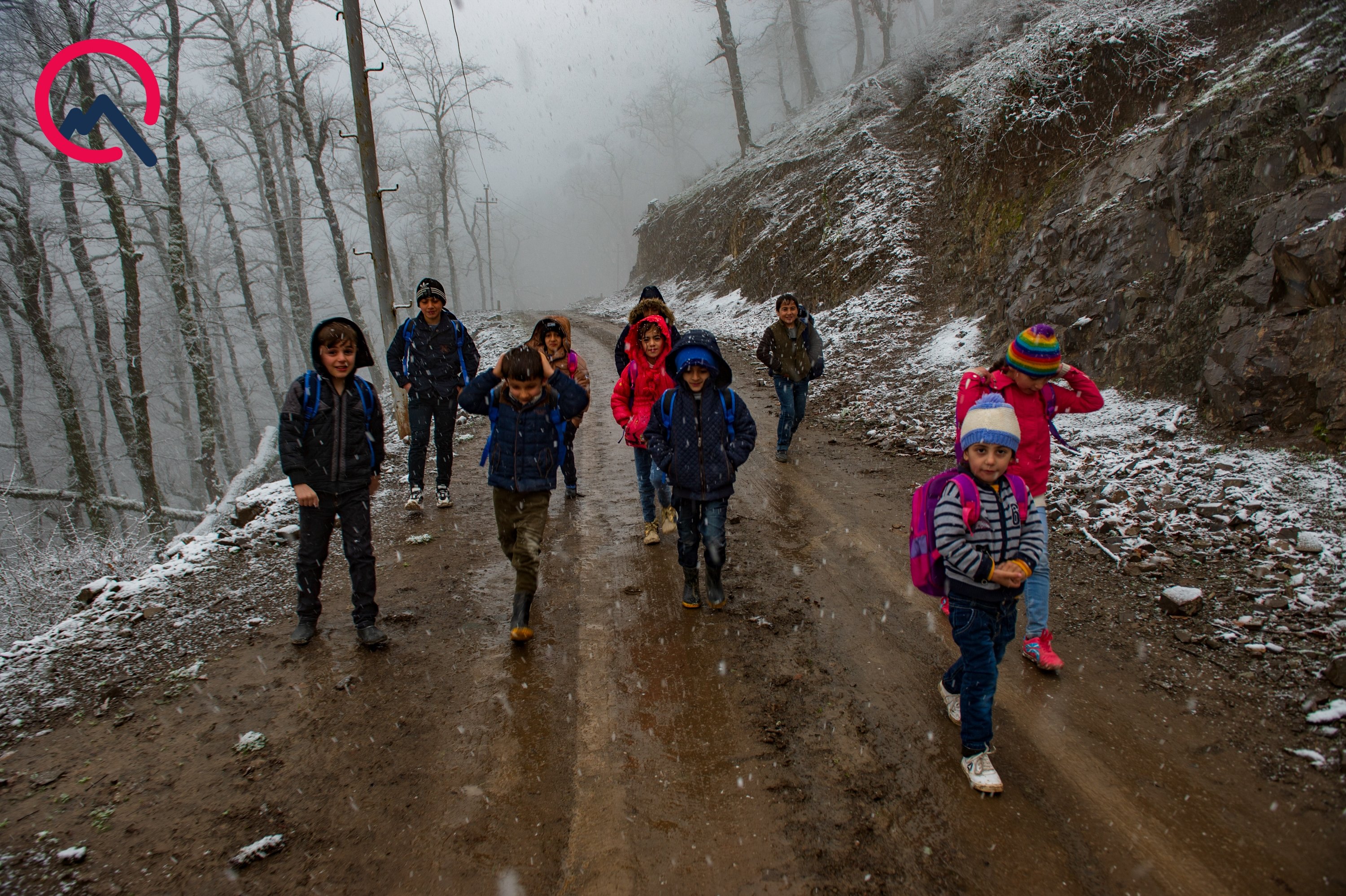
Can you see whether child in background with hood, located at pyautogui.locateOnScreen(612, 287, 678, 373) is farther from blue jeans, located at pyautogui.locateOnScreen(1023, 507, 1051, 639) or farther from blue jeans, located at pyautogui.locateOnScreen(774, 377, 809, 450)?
blue jeans, located at pyautogui.locateOnScreen(1023, 507, 1051, 639)

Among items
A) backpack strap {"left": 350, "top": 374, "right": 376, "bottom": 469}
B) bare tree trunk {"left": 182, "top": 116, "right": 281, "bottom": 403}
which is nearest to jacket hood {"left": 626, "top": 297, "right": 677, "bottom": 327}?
backpack strap {"left": 350, "top": 374, "right": 376, "bottom": 469}

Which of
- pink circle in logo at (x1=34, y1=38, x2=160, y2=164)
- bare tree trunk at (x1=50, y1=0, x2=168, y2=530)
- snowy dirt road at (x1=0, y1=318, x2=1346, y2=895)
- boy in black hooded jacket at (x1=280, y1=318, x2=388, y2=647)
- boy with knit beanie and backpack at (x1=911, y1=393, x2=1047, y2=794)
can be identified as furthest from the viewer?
bare tree trunk at (x1=50, y1=0, x2=168, y2=530)

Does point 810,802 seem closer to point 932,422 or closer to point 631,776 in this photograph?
point 631,776

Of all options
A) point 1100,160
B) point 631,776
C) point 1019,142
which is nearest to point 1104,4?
point 1019,142

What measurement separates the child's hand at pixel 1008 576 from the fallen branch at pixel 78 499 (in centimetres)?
1509

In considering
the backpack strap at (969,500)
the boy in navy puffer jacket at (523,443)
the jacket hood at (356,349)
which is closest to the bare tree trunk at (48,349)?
the jacket hood at (356,349)

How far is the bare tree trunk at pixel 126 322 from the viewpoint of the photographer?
11.2 m

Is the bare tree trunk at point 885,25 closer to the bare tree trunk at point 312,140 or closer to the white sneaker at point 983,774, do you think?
the bare tree trunk at point 312,140

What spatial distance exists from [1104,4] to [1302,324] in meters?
8.99

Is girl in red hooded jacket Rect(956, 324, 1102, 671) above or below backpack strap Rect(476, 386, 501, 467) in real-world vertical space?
below

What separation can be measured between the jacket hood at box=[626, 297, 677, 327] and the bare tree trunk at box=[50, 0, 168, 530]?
33.3 feet

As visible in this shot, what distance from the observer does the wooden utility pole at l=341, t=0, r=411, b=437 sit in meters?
9.08

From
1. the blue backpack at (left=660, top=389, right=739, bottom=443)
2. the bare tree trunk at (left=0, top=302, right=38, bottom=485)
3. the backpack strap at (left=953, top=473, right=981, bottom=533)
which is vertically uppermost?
the bare tree trunk at (left=0, top=302, right=38, bottom=485)

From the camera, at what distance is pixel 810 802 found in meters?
2.90
